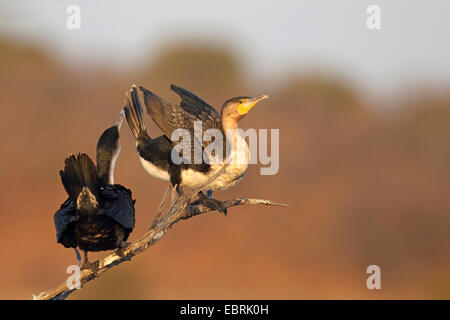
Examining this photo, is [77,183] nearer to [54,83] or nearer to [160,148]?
[160,148]

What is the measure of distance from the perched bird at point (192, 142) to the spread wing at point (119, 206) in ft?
2.21

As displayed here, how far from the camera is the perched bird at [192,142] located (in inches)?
213

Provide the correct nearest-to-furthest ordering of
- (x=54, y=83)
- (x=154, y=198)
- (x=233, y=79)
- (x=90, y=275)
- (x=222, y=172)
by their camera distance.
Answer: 1. (x=90, y=275)
2. (x=222, y=172)
3. (x=154, y=198)
4. (x=54, y=83)
5. (x=233, y=79)

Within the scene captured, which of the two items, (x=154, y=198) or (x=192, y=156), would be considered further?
(x=154, y=198)

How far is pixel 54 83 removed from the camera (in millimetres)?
21016

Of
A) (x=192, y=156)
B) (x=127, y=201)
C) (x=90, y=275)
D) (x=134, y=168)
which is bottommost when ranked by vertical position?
(x=90, y=275)

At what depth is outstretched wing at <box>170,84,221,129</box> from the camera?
226 inches

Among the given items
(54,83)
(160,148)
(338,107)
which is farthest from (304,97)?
(160,148)

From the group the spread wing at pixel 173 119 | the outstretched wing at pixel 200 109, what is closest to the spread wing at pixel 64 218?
the spread wing at pixel 173 119

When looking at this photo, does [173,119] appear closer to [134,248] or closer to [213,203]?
[213,203]

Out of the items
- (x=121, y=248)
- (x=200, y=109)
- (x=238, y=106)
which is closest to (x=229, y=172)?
(x=238, y=106)

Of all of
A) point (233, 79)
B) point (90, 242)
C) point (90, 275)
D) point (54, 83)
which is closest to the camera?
point (90, 275)

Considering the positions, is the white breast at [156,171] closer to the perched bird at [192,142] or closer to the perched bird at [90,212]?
the perched bird at [192,142]

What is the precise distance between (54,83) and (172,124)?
1652 cm
